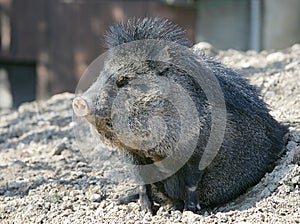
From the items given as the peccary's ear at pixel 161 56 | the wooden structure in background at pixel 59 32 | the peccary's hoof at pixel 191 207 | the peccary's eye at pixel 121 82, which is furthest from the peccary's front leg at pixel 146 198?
the wooden structure in background at pixel 59 32

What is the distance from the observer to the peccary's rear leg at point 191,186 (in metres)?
4.37

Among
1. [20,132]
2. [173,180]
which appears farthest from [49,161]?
[173,180]

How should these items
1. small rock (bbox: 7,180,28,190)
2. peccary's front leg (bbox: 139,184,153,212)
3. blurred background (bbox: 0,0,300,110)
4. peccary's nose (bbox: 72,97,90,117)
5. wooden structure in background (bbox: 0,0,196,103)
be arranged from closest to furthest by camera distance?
1. peccary's nose (bbox: 72,97,90,117)
2. peccary's front leg (bbox: 139,184,153,212)
3. small rock (bbox: 7,180,28,190)
4. blurred background (bbox: 0,0,300,110)
5. wooden structure in background (bbox: 0,0,196,103)

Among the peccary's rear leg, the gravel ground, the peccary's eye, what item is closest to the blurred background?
the gravel ground

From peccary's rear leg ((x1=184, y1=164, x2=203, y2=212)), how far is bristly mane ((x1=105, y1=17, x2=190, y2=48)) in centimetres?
78

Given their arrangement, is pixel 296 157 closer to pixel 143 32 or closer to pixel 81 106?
pixel 143 32

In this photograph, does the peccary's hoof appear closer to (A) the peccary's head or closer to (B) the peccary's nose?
(A) the peccary's head

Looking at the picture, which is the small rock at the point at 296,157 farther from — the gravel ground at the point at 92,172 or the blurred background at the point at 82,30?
the blurred background at the point at 82,30

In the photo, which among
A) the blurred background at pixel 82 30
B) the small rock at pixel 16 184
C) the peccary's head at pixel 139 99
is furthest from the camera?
the blurred background at pixel 82 30

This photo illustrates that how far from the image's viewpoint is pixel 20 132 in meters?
6.56

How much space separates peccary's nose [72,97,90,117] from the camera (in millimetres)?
4055

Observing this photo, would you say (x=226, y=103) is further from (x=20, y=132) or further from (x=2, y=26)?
(x=2, y=26)

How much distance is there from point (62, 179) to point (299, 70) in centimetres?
222

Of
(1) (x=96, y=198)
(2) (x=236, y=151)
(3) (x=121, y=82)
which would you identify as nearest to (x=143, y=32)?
(3) (x=121, y=82)
